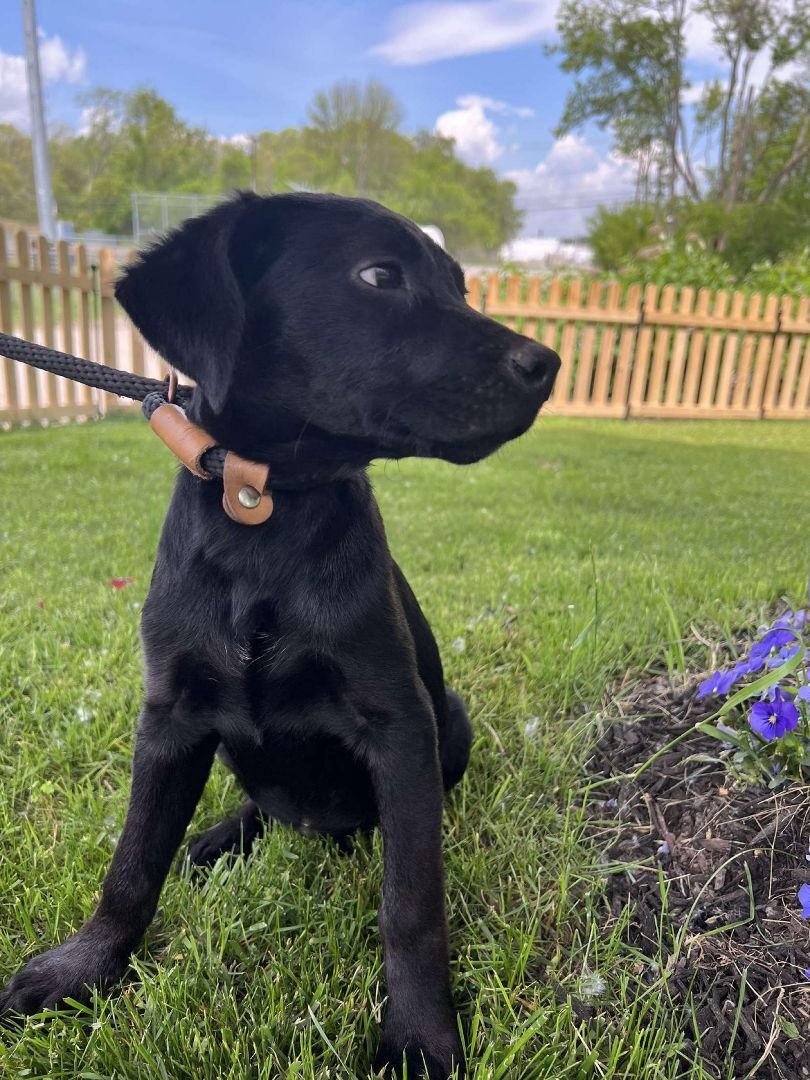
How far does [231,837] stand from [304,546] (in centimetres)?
94

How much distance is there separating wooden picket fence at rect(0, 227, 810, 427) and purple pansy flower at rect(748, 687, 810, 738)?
8910 millimetres

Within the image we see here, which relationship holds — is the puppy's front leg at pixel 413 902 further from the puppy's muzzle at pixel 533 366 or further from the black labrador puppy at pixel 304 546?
the puppy's muzzle at pixel 533 366

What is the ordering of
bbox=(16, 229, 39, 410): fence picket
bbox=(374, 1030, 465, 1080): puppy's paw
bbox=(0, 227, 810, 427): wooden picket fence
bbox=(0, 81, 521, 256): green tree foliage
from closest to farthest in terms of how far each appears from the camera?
bbox=(374, 1030, 465, 1080): puppy's paw < bbox=(16, 229, 39, 410): fence picket < bbox=(0, 227, 810, 427): wooden picket fence < bbox=(0, 81, 521, 256): green tree foliage

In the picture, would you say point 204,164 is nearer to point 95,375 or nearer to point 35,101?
point 35,101

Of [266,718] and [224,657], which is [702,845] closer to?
[266,718]

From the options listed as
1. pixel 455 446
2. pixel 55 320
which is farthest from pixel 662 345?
pixel 455 446

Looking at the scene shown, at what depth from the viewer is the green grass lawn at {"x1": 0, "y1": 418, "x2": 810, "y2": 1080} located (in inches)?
54.9

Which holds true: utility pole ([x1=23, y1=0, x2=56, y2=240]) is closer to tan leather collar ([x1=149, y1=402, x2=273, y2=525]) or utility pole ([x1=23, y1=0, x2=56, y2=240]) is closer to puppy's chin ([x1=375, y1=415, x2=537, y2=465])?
tan leather collar ([x1=149, y1=402, x2=273, y2=525])

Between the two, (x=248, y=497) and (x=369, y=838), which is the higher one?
(x=248, y=497)

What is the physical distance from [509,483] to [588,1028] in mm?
5380

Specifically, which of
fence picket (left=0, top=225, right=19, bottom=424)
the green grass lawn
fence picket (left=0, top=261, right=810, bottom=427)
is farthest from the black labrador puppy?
fence picket (left=0, top=261, right=810, bottom=427)

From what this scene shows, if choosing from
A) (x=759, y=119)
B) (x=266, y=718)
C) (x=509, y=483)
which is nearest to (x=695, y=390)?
(x=509, y=483)

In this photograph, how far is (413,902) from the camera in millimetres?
1466

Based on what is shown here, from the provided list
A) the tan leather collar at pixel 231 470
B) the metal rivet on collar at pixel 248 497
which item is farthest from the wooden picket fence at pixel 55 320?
the metal rivet on collar at pixel 248 497
